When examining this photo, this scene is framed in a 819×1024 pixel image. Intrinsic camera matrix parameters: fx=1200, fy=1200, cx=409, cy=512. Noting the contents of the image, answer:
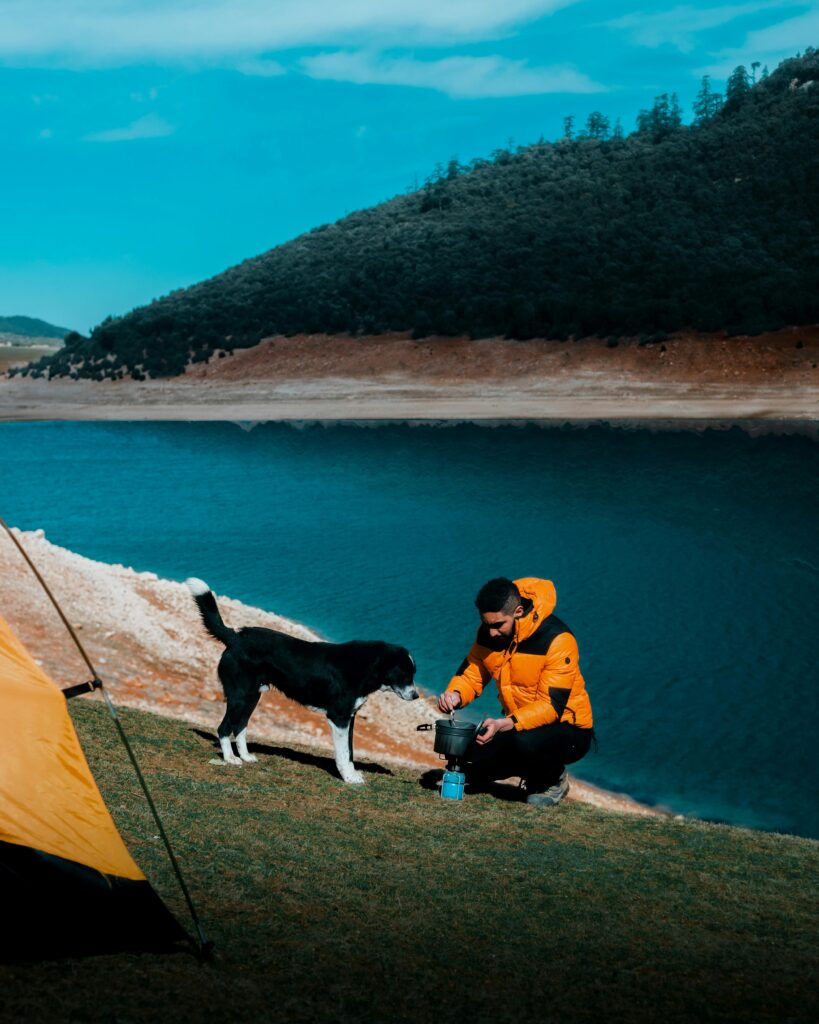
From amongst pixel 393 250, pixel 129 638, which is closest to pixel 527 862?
pixel 129 638

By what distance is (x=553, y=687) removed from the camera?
782 cm

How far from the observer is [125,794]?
689 cm

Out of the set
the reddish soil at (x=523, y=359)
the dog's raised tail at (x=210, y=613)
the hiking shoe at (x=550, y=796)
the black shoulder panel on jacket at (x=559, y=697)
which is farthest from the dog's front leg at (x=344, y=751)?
the reddish soil at (x=523, y=359)

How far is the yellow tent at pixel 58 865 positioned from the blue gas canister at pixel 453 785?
3.39 metres

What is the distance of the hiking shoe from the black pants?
5cm

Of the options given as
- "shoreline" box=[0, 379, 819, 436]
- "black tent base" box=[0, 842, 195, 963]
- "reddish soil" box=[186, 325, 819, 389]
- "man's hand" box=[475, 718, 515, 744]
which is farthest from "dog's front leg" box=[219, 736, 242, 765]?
"reddish soil" box=[186, 325, 819, 389]

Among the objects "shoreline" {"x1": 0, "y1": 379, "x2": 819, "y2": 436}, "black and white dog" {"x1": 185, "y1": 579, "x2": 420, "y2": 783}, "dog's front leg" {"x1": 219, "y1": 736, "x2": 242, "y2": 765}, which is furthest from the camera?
"shoreline" {"x1": 0, "y1": 379, "x2": 819, "y2": 436}

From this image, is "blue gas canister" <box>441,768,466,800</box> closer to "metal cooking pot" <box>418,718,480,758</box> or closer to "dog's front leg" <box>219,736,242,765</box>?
"metal cooking pot" <box>418,718,480,758</box>

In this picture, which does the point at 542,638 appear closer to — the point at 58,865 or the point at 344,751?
the point at 344,751

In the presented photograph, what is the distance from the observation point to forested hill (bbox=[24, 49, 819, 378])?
2484 inches

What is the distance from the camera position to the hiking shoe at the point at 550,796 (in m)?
8.30

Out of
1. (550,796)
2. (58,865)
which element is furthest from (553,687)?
(58,865)

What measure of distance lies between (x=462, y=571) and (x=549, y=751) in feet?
56.4

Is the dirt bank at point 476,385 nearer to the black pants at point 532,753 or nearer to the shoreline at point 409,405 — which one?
the shoreline at point 409,405
